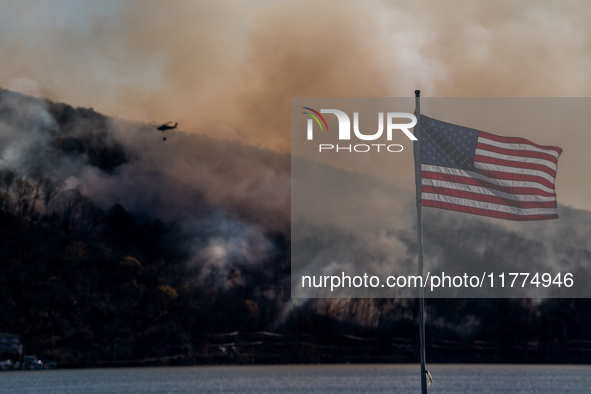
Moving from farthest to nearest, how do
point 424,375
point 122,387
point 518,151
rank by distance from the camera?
point 122,387 → point 518,151 → point 424,375

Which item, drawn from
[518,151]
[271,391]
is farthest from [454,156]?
[271,391]

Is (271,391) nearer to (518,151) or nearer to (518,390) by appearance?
(518,390)

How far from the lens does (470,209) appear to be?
76.6ft

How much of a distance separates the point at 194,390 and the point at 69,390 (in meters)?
→ 24.4

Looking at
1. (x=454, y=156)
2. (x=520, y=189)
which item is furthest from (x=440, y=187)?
(x=520, y=189)

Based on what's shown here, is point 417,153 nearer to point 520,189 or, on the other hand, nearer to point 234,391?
point 520,189

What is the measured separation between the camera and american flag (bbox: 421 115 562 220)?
23.2 meters

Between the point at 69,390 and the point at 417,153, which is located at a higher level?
the point at 417,153

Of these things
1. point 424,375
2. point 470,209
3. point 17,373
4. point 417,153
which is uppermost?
point 417,153

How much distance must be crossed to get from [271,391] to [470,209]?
110 metres

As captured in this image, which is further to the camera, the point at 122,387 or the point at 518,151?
the point at 122,387

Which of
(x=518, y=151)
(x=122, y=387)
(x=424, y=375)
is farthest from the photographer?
(x=122, y=387)

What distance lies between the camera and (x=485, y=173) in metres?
24.3

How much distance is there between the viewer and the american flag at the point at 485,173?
23172 millimetres
